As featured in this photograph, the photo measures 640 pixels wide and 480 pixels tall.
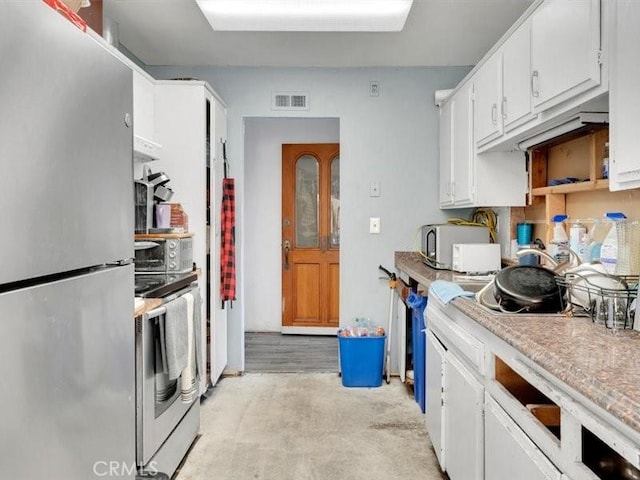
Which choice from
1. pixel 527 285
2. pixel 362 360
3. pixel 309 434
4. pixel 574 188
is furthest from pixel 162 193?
pixel 574 188

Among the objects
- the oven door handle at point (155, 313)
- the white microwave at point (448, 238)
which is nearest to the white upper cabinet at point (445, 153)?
the white microwave at point (448, 238)

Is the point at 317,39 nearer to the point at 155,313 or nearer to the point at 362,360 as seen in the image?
the point at 155,313

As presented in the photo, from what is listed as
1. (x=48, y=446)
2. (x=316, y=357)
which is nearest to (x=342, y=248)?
(x=316, y=357)

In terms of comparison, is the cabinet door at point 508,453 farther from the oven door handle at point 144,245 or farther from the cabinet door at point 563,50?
the oven door handle at point 144,245

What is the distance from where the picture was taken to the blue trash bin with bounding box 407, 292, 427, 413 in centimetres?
284

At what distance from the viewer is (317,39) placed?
10.2 ft

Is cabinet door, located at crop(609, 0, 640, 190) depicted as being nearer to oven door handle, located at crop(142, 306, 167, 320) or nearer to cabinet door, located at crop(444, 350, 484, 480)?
cabinet door, located at crop(444, 350, 484, 480)

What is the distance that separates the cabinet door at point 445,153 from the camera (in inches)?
129

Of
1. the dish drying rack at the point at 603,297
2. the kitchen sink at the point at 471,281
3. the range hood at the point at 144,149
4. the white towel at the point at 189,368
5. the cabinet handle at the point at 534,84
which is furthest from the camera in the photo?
the range hood at the point at 144,149

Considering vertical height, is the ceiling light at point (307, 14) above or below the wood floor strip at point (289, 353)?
above

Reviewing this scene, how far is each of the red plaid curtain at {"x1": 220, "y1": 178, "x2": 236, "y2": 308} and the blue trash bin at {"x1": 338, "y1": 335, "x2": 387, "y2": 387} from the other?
892 mm

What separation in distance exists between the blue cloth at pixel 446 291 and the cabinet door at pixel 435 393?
0.24 meters

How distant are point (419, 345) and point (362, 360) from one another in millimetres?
603

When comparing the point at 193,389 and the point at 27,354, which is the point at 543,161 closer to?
the point at 193,389
